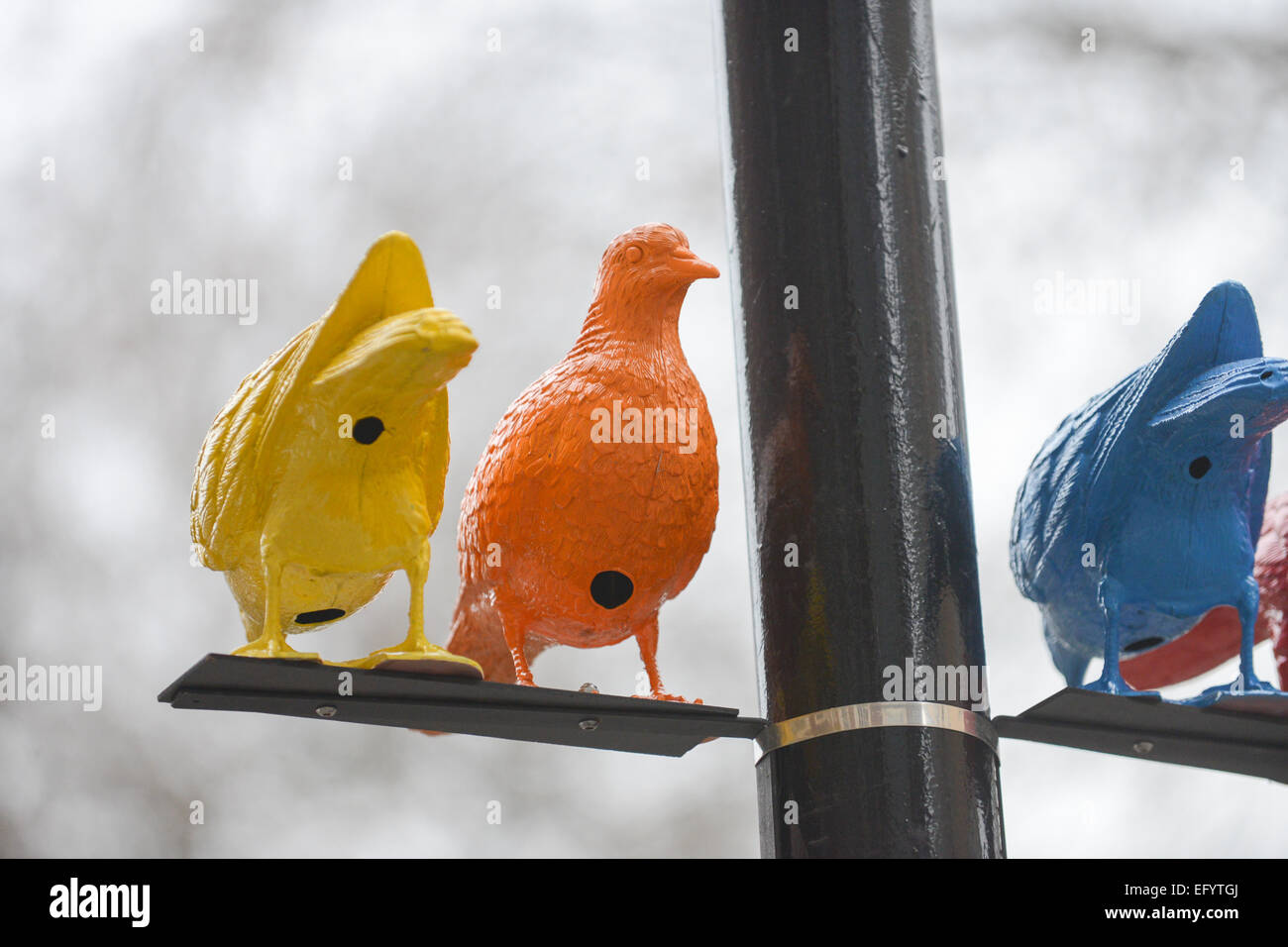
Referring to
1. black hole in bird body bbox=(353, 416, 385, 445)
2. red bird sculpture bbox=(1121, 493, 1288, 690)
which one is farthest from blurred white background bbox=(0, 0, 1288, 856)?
black hole in bird body bbox=(353, 416, 385, 445)

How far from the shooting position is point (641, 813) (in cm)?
546

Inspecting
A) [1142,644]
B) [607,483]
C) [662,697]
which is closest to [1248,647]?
[1142,644]

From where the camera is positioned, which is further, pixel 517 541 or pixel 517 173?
pixel 517 173

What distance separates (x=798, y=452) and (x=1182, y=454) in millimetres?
620

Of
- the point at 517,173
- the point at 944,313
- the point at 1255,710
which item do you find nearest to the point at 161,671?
the point at 517,173

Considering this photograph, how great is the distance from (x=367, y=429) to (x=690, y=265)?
0.64 m

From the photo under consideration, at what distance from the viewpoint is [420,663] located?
2.46 meters

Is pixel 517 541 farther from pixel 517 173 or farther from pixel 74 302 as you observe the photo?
pixel 74 302

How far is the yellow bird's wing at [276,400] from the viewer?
2.54 meters

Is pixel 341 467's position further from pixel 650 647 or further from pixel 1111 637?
pixel 1111 637

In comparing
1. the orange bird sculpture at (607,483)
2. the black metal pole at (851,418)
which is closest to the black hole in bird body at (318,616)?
the orange bird sculpture at (607,483)

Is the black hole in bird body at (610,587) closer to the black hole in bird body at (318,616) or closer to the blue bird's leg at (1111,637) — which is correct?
the black hole in bird body at (318,616)

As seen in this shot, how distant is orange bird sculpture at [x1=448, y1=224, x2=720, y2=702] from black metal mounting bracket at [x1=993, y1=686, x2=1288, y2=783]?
0.59 m
